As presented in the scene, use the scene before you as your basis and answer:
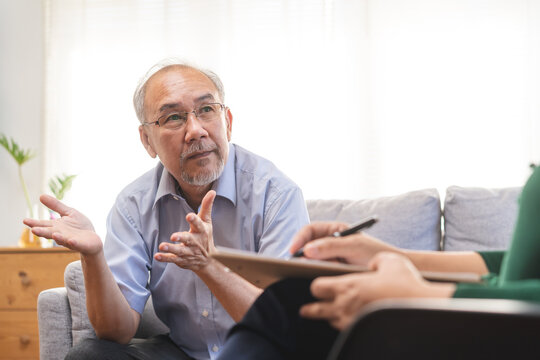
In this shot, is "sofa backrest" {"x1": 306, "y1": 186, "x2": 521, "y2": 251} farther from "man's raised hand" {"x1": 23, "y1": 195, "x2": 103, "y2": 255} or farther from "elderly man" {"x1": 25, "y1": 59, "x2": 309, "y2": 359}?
"man's raised hand" {"x1": 23, "y1": 195, "x2": 103, "y2": 255}

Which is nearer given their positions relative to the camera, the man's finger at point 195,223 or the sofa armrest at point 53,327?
the man's finger at point 195,223

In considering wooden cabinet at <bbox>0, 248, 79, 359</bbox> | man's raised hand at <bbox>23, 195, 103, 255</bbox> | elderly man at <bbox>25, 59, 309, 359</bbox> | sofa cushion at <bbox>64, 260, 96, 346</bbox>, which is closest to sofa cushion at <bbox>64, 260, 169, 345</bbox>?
sofa cushion at <bbox>64, 260, 96, 346</bbox>

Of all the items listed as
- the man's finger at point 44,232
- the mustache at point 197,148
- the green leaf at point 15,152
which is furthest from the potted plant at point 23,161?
the man's finger at point 44,232

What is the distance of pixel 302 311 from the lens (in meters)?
0.73

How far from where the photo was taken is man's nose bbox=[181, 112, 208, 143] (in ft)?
5.38

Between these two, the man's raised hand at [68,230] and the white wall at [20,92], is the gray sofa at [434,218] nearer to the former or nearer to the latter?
the man's raised hand at [68,230]

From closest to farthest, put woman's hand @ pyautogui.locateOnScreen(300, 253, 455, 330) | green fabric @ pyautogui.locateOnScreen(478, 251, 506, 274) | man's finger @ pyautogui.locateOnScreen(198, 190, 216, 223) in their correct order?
woman's hand @ pyautogui.locateOnScreen(300, 253, 455, 330), green fabric @ pyautogui.locateOnScreen(478, 251, 506, 274), man's finger @ pyautogui.locateOnScreen(198, 190, 216, 223)

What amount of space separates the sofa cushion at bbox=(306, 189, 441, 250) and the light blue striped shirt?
48 centimetres

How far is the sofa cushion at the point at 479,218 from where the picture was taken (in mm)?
1924

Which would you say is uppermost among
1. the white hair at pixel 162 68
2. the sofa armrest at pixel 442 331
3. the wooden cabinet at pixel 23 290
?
the white hair at pixel 162 68

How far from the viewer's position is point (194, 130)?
5.39 feet

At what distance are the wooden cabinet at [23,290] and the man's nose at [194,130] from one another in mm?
1222

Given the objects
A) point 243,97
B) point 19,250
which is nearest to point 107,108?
point 243,97

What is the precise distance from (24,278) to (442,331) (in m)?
2.47
